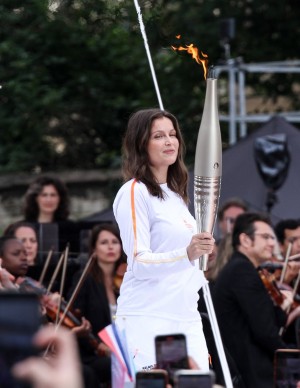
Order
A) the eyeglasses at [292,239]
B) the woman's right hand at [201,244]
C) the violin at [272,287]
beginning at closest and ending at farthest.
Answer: the woman's right hand at [201,244] → the violin at [272,287] → the eyeglasses at [292,239]

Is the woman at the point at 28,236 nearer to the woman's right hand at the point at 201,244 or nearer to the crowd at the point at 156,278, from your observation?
the crowd at the point at 156,278

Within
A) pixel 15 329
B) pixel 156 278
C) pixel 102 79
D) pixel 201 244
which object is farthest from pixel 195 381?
pixel 102 79

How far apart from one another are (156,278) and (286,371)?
1.16m

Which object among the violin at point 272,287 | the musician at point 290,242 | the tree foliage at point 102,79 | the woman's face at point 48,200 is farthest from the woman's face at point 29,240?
the tree foliage at point 102,79

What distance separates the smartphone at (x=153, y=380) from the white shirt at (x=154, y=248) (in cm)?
152

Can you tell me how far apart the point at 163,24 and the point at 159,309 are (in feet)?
8.67

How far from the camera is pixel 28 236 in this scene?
8312 mm

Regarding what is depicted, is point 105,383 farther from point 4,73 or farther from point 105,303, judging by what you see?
point 4,73

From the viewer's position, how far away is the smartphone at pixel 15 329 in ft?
7.49

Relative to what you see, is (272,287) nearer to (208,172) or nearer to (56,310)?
(56,310)

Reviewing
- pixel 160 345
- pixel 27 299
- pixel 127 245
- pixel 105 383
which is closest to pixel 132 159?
pixel 127 245

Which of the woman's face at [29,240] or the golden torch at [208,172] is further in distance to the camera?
the woman's face at [29,240]

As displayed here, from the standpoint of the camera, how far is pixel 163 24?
7.08 metres

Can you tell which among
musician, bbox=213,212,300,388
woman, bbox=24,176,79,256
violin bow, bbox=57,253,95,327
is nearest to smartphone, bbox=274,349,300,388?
musician, bbox=213,212,300,388
